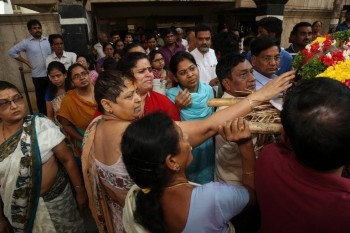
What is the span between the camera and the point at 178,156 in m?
1.17

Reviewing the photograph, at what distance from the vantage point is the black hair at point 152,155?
43.7 inches

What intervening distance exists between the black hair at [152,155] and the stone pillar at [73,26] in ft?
21.2

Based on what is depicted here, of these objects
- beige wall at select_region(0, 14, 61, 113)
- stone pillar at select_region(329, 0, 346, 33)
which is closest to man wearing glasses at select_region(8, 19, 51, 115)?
beige wall at select_region(0, 14, 61, 113)

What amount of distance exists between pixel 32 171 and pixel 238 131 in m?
1.61

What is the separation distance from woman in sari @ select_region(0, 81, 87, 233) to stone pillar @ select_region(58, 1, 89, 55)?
17.4 ft

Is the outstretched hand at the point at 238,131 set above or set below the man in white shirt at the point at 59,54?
below

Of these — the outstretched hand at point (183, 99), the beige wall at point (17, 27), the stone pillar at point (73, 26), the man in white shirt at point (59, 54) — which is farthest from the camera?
the beige wall at point (17, 27)

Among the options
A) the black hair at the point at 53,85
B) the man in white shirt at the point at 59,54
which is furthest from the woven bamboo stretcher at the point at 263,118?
the man in white shirt at the point at 59,54

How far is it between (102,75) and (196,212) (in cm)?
116

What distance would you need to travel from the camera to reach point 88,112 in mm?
2867

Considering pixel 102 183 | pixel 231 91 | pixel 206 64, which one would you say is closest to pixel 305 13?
pixel 206 64

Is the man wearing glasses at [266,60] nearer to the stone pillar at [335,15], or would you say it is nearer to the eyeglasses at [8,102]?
the eyeglasses at [8,102]

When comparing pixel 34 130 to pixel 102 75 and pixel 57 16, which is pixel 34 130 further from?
pixel 57 16

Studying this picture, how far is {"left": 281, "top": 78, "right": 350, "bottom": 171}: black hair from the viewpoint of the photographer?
0.89m
